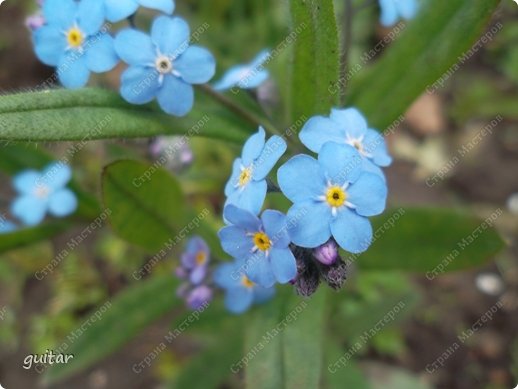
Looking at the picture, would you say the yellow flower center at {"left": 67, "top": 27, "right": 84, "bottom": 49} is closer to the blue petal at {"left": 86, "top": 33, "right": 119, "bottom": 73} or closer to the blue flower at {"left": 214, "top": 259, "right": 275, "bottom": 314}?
the blue petal at {"left": 86, "top": 33, "right": 119, "bottom": 73}

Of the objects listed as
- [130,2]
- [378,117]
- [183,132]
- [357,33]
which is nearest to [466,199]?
[357,33]

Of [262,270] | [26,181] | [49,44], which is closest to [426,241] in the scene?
[262,270]

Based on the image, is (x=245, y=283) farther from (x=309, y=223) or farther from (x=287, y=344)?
(x=309, y=223)

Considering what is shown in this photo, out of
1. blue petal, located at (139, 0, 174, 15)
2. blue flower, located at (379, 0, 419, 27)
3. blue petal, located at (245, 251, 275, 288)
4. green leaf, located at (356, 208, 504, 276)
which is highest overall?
blue petal, located at (139, 0, 174, 15)

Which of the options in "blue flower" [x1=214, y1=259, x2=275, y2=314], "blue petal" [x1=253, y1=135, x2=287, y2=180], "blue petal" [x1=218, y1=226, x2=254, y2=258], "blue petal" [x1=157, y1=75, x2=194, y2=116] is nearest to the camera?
"blue petal" [x1=253, y1=135, x2=287, y2=180]

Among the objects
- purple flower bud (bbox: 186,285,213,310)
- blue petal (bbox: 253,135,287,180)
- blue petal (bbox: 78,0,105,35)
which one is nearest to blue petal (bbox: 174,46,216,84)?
blue petal (bbox: 78,0,105,35)

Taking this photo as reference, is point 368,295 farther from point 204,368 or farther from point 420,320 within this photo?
point 204,368
